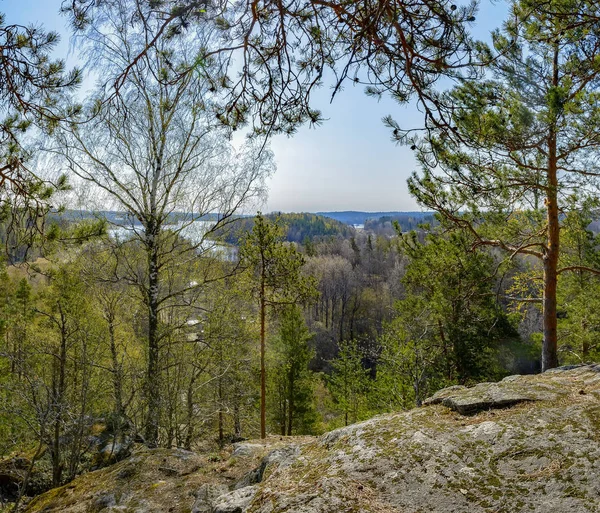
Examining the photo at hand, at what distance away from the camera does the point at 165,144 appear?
6465mm

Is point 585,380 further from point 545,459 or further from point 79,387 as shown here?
point 79,387

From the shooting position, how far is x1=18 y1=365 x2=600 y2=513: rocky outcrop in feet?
6.15

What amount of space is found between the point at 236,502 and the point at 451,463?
4.36 feet

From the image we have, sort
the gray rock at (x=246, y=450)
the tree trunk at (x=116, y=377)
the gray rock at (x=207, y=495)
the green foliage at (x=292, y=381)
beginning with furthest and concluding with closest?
1. the green foliage at (x=292, y=381)
2. the tree trunk at (x=116, y=377)
3. the gray rock at (x=246, y=450)
4. the gray rock at (x=207, y=495)

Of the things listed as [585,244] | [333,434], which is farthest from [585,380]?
[585,244]

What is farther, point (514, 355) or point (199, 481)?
point (514, 355)

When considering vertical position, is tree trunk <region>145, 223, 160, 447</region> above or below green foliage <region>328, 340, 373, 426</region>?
above

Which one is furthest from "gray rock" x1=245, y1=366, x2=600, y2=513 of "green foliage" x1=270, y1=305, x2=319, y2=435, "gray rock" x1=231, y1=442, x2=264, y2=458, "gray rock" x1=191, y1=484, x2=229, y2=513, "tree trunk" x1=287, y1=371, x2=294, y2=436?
"tree trunk" x1=287, y1=371, x2=294, y2=436

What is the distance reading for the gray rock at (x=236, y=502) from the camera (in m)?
2.27

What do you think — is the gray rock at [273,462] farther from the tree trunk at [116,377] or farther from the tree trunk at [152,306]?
the tree trunk at [116,377]

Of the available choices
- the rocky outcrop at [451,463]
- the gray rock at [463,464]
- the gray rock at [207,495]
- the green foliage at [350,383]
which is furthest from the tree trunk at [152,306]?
the green foliage at [350,383]

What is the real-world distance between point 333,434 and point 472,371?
820cm

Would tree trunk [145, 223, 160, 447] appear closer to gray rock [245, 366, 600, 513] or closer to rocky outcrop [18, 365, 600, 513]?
rocky outcrop [18, 365, 600, 513]

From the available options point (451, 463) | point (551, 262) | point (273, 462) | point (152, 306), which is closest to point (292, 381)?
point (152, 306)
